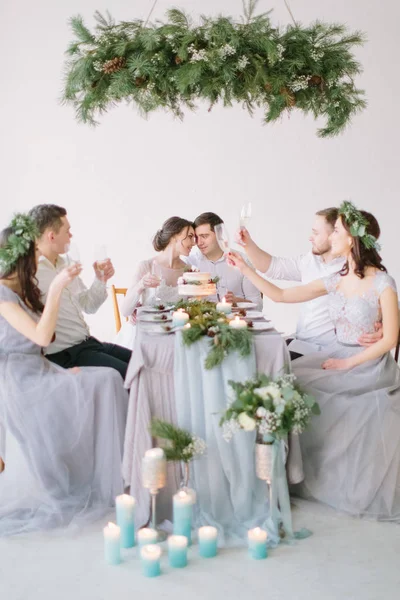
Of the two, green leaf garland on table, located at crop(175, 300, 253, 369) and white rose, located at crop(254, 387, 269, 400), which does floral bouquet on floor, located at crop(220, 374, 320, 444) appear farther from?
green leaf garland on table, located at crop(175, 300, 253, 369)

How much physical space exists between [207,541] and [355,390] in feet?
3.32

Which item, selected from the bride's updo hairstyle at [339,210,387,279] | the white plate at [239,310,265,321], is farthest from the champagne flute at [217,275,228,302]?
the bride's updo hairstyle at [339,210,387,279]

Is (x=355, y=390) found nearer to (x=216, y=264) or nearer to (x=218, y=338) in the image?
(x=218, y=338)

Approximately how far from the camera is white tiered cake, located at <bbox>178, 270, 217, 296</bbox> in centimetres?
374

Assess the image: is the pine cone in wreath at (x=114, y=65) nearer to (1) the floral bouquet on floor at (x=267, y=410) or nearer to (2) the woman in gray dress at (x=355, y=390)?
(2) the woman in gray dress at (x=355, y=390)

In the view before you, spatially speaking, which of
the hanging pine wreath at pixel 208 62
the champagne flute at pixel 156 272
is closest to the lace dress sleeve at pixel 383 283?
the hanging pine wreath at pixel 208 62

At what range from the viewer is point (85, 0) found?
6.65 meters

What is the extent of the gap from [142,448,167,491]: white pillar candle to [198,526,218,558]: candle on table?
0.25 metres

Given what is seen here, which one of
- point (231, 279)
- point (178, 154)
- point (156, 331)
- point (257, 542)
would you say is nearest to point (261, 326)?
point (156, 331)

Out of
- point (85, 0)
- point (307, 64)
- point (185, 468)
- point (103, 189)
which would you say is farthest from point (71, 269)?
point (85, 0)

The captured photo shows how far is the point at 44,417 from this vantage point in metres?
3.15

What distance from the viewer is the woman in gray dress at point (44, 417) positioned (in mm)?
3127

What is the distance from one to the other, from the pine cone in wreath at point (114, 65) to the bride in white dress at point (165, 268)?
5.00ft

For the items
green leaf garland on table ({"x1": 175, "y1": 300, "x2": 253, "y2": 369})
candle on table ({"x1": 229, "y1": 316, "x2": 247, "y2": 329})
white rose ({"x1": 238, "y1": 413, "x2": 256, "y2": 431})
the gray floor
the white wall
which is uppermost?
the white wall
